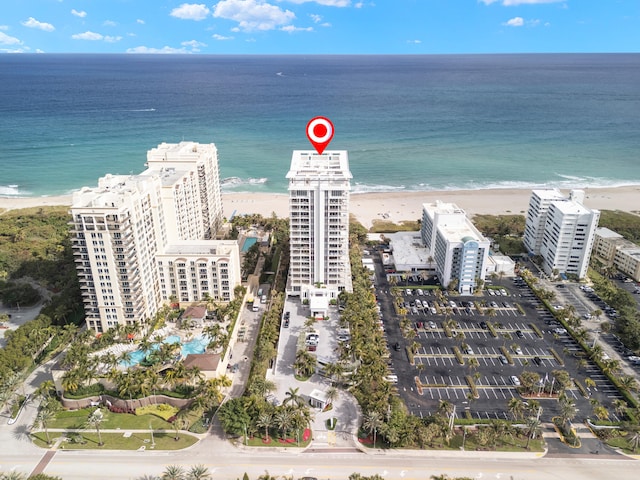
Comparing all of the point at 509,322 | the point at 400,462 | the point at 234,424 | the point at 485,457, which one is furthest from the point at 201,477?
the point at 509,322

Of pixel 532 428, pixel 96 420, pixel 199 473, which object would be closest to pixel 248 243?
pixel 96 420

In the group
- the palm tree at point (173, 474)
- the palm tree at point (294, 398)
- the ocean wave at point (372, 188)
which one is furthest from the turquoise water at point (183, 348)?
the ocean wave at point (372, 188)

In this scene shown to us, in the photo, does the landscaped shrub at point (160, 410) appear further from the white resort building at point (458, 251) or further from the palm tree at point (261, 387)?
the white resort building at point (458, 251)

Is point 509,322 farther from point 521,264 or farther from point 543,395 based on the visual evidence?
point 521,264

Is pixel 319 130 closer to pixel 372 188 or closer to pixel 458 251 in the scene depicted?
pixel 458 251

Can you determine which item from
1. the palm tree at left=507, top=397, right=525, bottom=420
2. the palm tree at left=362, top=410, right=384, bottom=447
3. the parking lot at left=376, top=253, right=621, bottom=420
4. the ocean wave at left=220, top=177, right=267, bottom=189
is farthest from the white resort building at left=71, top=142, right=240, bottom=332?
the ocean wave at left=220, top=177, right=267, bottom=189

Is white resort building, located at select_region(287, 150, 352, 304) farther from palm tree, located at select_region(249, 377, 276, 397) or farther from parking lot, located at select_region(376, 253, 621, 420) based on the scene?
palm tree, located at select_region(249, 377, 276, 397)
